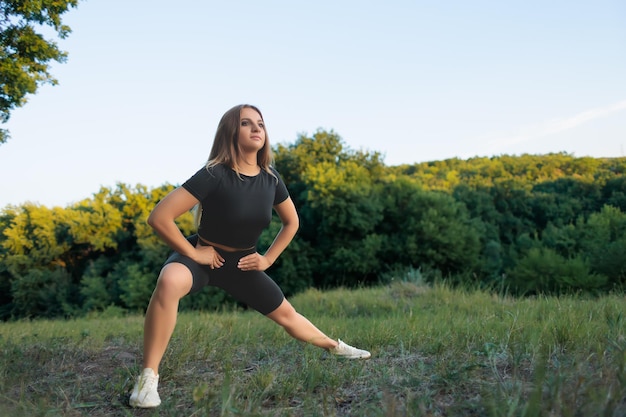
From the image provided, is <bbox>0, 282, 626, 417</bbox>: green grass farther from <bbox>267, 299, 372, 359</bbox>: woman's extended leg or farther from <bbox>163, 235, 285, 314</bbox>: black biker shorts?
<bbox>163, 235, 285, 314</bbox>: black biker shorts

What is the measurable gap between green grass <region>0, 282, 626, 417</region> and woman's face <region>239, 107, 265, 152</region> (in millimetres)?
1561

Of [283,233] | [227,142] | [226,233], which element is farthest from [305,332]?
A: [227,142]

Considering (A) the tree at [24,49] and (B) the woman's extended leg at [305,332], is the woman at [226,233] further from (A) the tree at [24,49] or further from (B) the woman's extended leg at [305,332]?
(A) the tree at [24,49]

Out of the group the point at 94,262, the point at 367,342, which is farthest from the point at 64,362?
the point at 94,262

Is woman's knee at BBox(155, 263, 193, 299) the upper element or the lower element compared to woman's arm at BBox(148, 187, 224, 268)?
lower

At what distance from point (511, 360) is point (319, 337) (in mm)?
1451

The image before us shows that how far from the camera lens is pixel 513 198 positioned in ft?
107

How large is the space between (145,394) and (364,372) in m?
1.44

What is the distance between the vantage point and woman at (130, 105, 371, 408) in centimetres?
336

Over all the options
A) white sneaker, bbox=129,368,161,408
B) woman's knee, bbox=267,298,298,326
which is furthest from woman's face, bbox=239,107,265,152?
white sneaker, bbox=129,368,161,408

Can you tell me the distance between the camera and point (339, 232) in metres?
28.8

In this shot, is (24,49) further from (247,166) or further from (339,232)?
(339,232)

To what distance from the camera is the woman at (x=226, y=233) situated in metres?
3.36

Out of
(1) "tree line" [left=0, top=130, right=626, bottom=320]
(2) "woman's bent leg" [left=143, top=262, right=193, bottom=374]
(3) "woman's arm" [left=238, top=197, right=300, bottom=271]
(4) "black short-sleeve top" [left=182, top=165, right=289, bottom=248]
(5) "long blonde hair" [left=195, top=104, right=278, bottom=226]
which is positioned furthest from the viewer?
(1) "tree line" [left=0, top=130, right=626, bottom=320]
